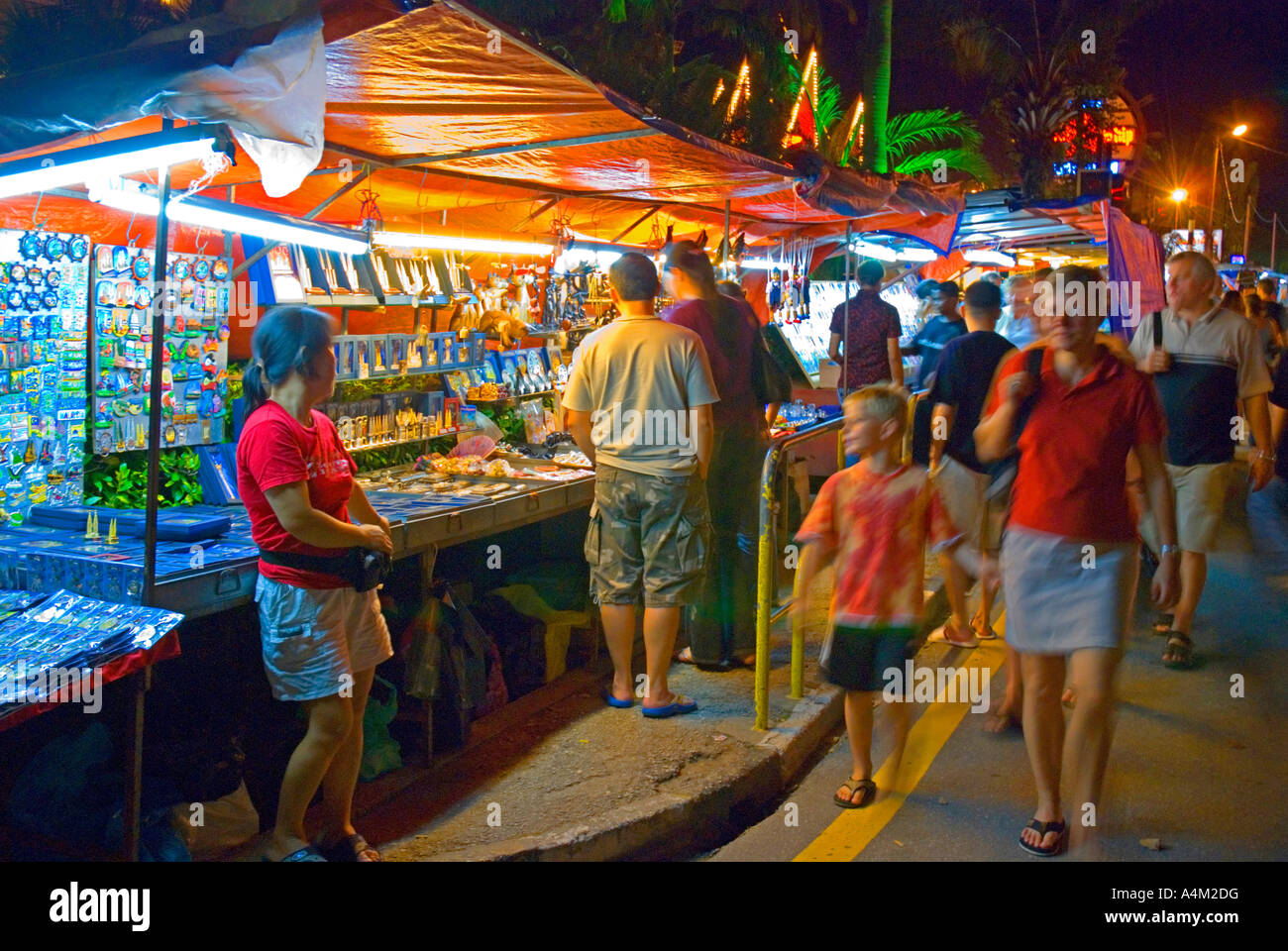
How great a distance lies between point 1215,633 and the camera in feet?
22.1

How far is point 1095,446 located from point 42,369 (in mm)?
4508

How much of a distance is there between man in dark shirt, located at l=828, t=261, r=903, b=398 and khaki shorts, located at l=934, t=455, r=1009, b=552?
2523 millimetres

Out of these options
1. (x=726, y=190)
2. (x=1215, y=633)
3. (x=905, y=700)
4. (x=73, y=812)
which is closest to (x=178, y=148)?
(x=73, y=812)

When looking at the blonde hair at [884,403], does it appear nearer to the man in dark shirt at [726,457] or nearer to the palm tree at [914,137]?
the man in dark shirt at [726,457]

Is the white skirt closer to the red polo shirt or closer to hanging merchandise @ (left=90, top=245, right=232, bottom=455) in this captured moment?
the red polo shirt

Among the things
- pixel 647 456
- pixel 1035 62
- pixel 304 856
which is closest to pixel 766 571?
pixel 647 456

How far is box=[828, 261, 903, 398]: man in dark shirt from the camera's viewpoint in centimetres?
876

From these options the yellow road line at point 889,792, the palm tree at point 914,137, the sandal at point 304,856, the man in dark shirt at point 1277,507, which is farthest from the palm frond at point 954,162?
the sandal at point 304,856

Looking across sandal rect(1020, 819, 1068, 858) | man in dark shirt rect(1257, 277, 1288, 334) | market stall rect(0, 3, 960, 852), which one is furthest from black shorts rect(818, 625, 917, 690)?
man in dark shirt rect(1257, 277, 1288, 334)

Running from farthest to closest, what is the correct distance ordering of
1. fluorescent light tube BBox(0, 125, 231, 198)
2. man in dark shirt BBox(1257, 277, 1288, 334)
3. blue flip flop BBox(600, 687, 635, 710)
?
man in dark shirt BBox(1257, 277, 1288, 334) → blue flip flop BBox(600, 687, 635, 710) → fluorescent light tube BBox(0, 125, 231, 198)

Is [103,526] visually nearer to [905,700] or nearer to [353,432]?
[353,432]

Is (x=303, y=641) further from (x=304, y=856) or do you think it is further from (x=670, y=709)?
(x=670, y=709)

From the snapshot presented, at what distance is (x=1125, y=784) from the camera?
4.59 meters

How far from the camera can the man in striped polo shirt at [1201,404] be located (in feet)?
19.7
